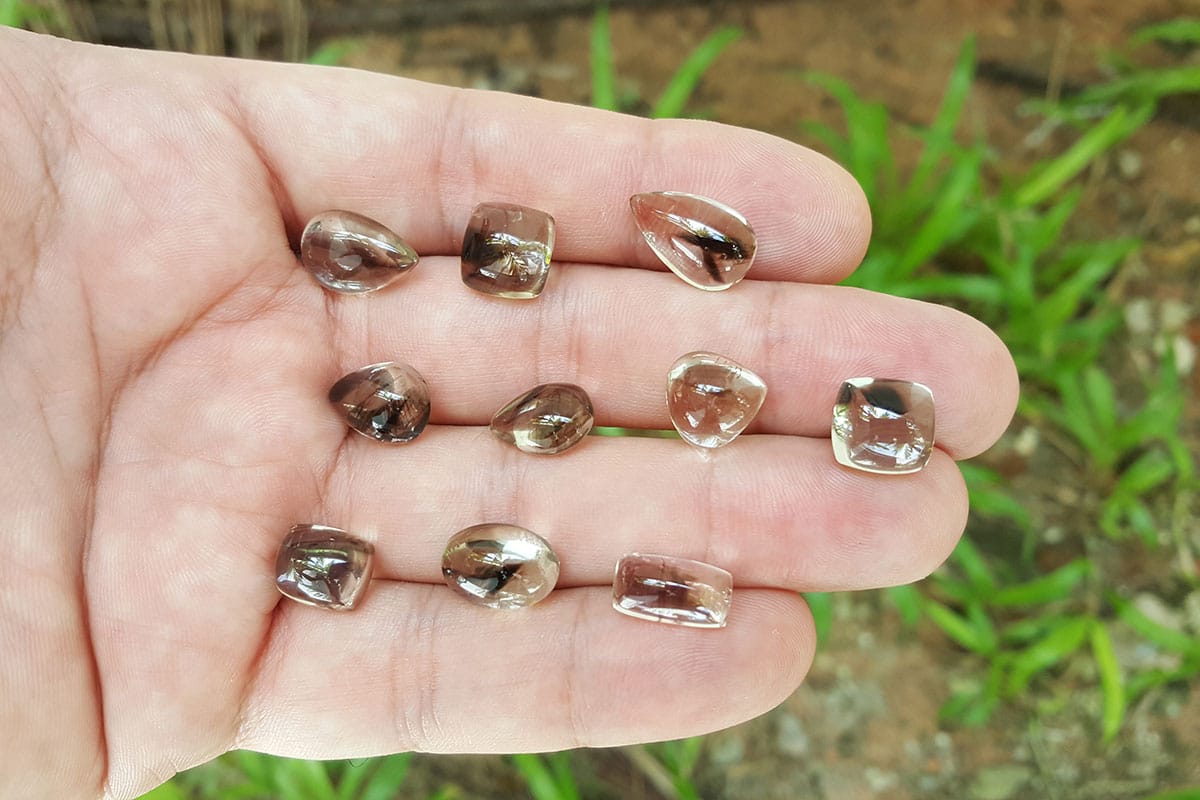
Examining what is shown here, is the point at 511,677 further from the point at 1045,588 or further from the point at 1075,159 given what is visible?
the point at 1075,159

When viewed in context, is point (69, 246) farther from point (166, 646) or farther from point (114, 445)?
point (166, 646)

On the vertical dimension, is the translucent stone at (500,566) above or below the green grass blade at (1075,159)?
below

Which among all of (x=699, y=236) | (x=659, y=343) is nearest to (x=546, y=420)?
(x=659, y=343)

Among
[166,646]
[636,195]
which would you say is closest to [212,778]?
[166,646]

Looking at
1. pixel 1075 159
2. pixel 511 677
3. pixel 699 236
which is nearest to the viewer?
pixel 511 677

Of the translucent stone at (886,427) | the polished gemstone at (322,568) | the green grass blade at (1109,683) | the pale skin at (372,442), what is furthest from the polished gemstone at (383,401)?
the green grass blade at (1109,683)

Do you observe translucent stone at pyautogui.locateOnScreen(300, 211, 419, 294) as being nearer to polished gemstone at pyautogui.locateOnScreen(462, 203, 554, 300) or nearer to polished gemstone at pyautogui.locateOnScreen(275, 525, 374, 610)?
polished gemstone at pyautogui.locateOnScreen(462, 203, 554, 300)

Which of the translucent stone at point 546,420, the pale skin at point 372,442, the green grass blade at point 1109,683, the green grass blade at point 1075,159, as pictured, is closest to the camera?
the pale skin at point 372,442

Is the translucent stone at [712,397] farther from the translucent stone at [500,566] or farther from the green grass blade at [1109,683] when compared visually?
the green grass blade at [1109,683]
